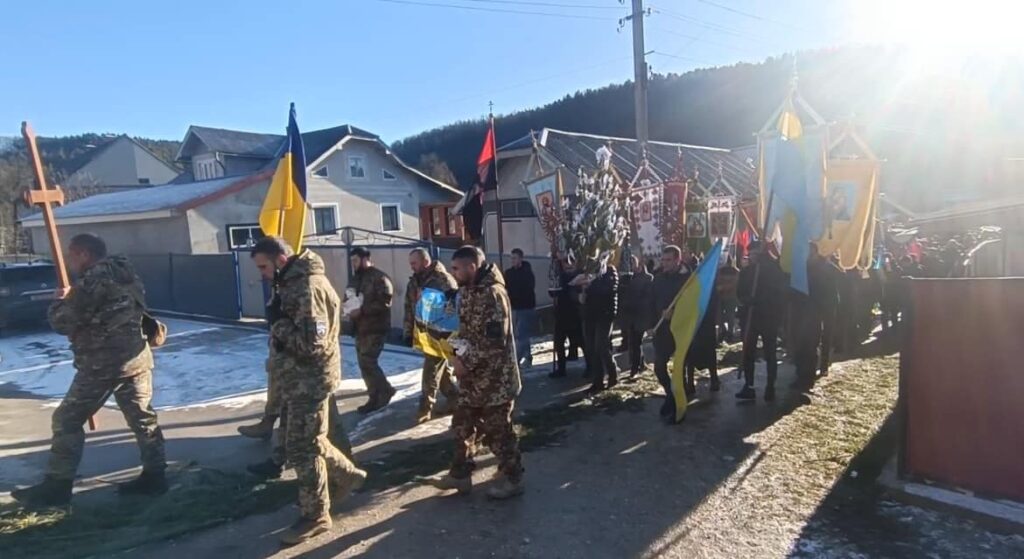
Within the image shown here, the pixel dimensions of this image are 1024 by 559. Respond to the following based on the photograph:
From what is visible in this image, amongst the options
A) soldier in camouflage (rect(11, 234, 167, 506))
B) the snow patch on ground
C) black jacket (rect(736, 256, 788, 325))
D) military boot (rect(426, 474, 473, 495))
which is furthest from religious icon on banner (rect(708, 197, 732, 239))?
soldier in camouflage (rect(11, 234, 167, 506))

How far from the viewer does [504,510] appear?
4.61 m

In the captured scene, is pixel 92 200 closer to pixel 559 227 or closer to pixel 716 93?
pixel 559 227

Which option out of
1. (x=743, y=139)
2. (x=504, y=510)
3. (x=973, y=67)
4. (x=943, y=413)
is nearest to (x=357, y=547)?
(x=504, y=510)

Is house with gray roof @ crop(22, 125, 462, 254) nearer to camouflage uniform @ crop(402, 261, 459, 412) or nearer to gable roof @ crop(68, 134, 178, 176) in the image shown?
camouflage uniform @ crop(402, 261, 459, 412)

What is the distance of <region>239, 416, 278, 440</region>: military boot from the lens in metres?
6.28

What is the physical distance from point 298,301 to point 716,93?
45.0 m

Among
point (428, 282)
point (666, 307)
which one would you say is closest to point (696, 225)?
point (666, 307)

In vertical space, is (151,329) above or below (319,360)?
above

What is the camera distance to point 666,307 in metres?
7.40

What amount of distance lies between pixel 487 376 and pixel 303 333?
4.35ft

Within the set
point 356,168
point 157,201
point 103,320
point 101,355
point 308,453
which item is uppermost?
point 356,168

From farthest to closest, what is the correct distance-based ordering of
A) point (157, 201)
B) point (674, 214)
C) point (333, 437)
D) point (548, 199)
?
point (157, 201)
point (674, 214)
point (548, 199)
point (333, 437)

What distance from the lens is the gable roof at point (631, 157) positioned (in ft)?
67.1

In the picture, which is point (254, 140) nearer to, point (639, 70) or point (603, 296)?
point (639, 70)
